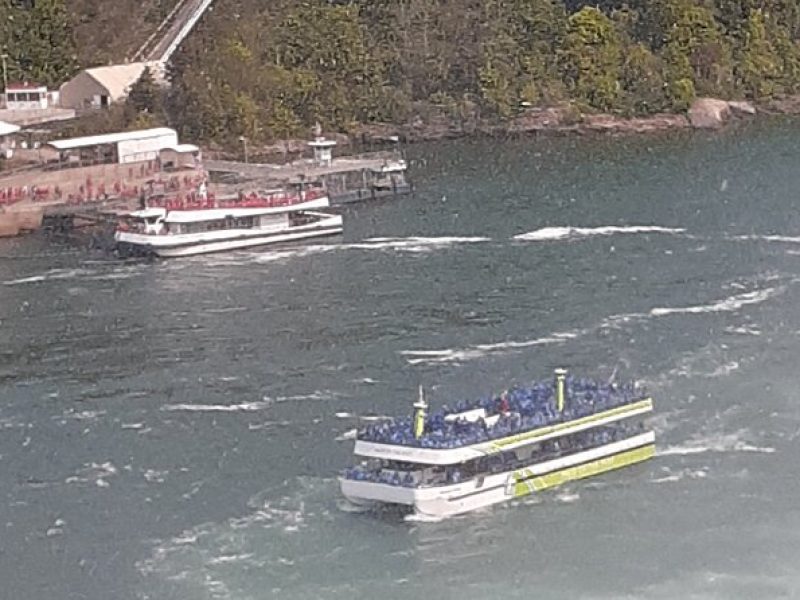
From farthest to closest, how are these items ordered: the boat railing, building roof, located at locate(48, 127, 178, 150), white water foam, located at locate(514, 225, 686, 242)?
1. building roof, located at locate(48, 127, 178, 150)
2. the boat railing
3. white water foam, located at locate(514, 225, 686, 242)

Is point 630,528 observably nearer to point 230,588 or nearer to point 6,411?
point 230,588

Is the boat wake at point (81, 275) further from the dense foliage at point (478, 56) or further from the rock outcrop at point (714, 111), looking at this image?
the rock outcrop at point (714, 111)

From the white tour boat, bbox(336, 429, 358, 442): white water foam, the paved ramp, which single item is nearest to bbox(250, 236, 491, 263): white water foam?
the white tour boat

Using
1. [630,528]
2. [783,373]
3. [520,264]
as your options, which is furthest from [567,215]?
[630,528]

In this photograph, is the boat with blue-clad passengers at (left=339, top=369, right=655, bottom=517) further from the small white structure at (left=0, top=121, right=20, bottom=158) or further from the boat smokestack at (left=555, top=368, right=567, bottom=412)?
the small white structure at (left=0, top=121, right=20, bottom=158)

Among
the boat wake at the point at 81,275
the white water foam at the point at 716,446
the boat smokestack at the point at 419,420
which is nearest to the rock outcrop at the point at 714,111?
the boat wake at the point at 81,275

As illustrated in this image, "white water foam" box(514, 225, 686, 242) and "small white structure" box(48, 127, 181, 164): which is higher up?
"small white structure" box(48, 127, 181, 164)

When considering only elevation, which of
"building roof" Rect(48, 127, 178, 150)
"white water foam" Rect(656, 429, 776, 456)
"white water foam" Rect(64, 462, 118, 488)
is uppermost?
"building roof" Rect(48, 127, 178, 150)

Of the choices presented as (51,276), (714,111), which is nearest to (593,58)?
(714,111)
